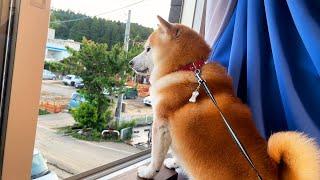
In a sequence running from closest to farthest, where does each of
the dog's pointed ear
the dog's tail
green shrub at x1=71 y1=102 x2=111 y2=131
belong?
the dog's tail < the dog's pointed ear < green shrub at x1=71 y1=102 x2=111 y2=131

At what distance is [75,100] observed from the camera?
45.2 inches

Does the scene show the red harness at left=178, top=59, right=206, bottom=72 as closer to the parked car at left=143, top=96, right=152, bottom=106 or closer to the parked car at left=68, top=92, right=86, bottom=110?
the parked car at left=143, top=96, right=152, bottom=106

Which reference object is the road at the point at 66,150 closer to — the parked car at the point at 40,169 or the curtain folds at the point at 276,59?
the parked car at the point at 40,169

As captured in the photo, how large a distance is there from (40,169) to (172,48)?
0.58 metres

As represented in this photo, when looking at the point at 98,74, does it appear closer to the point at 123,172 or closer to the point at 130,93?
the point at 130,93

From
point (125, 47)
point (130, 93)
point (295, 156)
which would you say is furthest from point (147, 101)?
point (295, 156)

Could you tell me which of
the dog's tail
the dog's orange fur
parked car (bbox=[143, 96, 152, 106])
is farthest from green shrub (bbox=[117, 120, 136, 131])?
the dog's tail

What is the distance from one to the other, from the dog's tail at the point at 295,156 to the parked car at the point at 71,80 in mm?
682

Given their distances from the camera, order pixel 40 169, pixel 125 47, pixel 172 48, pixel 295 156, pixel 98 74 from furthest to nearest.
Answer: pixel 125 47 < pixel 98 74 < pixel 172 48 < pixel 40 169 < pixel 295 156

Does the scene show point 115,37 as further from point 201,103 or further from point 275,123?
point 275,123

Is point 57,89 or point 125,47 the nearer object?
point 57,89

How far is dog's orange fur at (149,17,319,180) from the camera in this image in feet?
3.01

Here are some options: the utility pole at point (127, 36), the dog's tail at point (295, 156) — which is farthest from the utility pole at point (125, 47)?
the dog's tail at point (295, 156)

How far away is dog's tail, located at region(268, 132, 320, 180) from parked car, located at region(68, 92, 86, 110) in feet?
2.22
